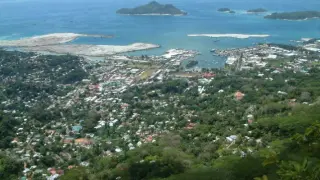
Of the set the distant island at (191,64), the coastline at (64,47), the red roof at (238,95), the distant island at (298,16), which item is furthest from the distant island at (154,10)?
the red roof at (238,95)

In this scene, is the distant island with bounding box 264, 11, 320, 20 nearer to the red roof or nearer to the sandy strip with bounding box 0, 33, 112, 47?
the sandy strip with bounding box 0, 33, 112, 47

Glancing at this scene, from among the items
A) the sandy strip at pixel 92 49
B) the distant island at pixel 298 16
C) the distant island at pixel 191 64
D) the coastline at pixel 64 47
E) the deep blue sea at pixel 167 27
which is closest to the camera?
the distant island at pixel 191 64

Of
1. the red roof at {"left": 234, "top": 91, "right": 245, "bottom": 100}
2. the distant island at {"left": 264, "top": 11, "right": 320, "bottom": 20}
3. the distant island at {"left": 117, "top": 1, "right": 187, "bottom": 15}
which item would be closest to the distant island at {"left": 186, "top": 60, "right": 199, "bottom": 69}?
the red roof at {"left": 234, "top": 91, "right": 245, "bottom": 100}

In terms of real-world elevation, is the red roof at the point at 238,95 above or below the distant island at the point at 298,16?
below

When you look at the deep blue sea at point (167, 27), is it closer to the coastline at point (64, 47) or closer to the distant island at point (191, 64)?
the distant island at point (191, 64)

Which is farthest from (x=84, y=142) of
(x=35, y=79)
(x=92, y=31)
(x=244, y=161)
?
(x=92, y=31)

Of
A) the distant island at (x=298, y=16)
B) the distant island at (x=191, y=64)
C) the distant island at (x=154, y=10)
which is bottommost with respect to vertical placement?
the distant island at (x=191, y=64)

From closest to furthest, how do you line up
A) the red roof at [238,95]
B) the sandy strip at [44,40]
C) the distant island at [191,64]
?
the red roof at [238,95] < the distant island at [191,64] < the sandy strip at [44,40]
